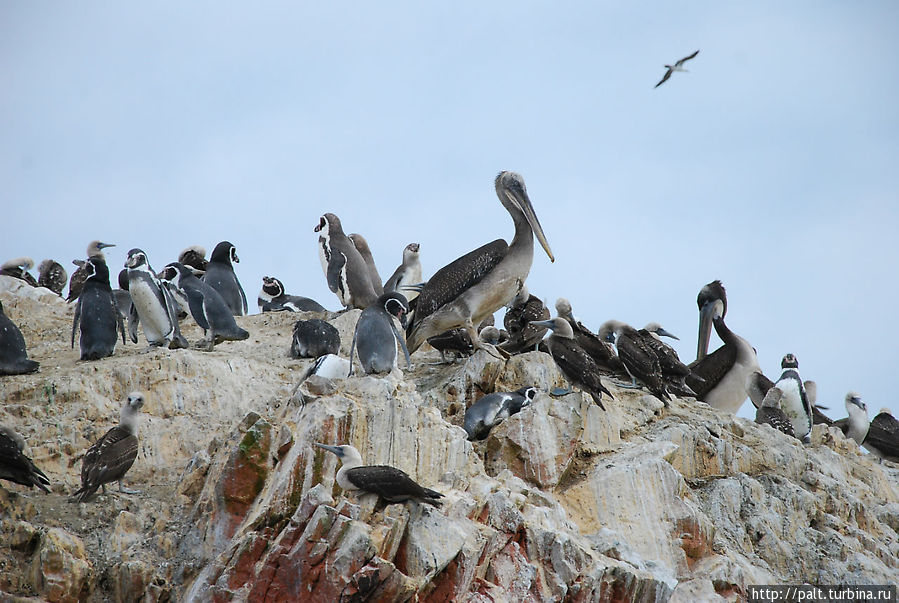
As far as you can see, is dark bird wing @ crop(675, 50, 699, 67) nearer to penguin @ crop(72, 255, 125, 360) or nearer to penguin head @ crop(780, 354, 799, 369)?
penguin head @ crop(780, 354, 799, 369)

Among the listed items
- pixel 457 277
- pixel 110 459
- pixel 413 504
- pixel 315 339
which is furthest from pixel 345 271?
pixel 413 504

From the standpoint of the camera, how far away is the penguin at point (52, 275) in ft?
72.8

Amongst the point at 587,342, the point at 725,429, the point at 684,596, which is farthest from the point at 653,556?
the point at 587,342

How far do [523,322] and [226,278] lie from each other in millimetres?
6000

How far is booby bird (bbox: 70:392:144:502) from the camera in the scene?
1016 cm

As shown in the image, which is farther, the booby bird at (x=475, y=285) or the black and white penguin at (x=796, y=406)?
the black and white penguin at (x=796, y=406)

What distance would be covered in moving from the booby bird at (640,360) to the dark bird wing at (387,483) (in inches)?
216

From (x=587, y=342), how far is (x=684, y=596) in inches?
207

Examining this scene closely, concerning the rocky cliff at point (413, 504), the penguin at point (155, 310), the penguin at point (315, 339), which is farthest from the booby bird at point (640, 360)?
the penguin at point (155, 310)

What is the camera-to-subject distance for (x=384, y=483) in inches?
350

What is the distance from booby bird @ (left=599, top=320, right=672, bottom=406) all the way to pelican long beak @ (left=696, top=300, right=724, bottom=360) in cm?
451

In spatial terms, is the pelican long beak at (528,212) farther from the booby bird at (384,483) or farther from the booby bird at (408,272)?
the booby bird at (384,483)

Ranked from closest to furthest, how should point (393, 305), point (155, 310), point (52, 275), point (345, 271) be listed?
point (393, 305) → point (155, 310) → point (345, 271) → point (52, 275)

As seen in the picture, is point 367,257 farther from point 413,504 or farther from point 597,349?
point 413,504
